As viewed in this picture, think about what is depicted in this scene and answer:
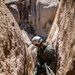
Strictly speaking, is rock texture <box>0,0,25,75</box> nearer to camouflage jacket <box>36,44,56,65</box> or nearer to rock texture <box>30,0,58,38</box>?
camouflage jacket <box>36,44,56,65</box>

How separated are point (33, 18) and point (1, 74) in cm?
920

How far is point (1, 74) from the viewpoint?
11.5 feet

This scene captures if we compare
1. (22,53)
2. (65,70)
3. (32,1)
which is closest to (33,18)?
(32,1)

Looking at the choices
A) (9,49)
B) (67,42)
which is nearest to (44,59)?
(67,42)

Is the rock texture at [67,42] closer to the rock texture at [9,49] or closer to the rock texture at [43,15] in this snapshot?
the rock texture at [9,49]

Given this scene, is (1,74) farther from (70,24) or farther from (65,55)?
(70,24)

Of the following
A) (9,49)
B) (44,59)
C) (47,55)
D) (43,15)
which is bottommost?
(43,15)

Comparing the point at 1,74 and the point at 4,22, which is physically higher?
the point at 4,22

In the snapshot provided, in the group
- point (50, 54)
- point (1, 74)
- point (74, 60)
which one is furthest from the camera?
point (50, 54)

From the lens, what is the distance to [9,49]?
13.9 feet

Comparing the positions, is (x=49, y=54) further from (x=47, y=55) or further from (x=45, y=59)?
(x=45, y=59)

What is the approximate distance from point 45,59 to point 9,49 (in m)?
0.70

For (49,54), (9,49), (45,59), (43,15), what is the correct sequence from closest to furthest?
(9,49), (49,54), (45,59), (43,15)

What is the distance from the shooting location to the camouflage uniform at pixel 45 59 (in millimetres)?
4412
